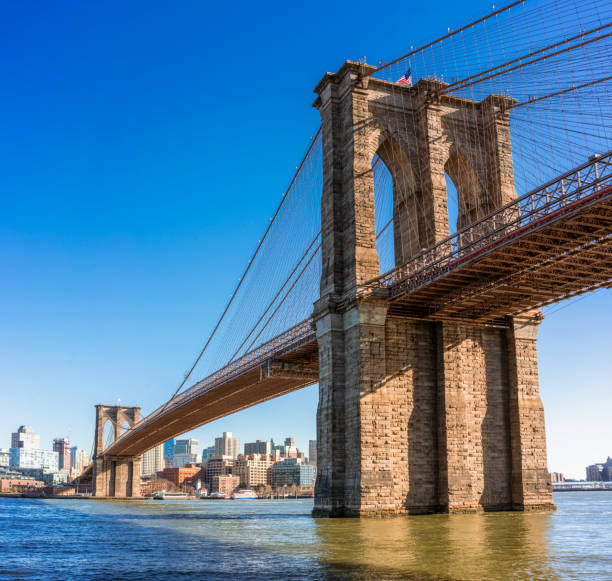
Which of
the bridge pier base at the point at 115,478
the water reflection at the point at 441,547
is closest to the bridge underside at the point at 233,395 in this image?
the water reflection at the point at 441,547

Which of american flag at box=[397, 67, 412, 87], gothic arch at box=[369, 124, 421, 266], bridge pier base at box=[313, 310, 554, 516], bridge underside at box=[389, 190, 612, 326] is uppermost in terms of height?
american flag at box=[397, 67, 412, 87]

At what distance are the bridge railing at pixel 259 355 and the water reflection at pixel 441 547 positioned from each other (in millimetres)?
10844

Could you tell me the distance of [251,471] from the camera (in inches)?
7062

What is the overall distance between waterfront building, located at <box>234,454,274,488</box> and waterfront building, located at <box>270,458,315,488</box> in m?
6.41

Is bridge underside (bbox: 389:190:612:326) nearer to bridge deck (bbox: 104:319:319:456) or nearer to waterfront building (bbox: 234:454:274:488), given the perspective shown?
bridge deck (bbox: 104:319:319:456)

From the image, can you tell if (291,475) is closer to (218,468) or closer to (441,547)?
(218,468)

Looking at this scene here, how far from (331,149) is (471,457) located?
44.7ft

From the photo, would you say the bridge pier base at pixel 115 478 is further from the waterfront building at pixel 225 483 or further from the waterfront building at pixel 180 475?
the waterfront building at pixel 180 475

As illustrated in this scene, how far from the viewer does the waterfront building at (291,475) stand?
165 m

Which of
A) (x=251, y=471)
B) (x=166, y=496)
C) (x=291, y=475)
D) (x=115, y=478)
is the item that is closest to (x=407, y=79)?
(x=115, y=478)

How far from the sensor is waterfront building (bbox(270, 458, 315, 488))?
16500 centimetres

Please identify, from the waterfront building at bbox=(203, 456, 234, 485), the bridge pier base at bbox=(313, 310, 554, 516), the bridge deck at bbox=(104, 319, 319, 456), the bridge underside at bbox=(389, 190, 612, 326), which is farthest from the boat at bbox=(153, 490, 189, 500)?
the bridge underside at bbox=(389, 190, 612, 326)

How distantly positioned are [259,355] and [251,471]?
14487 centimetres

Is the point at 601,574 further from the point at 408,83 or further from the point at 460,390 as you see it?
the point at 408,83
